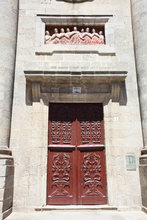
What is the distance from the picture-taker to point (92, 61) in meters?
6.02

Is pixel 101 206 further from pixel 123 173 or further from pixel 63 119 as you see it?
pixel 63 119

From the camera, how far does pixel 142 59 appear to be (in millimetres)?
5789

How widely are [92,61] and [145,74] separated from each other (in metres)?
1.49

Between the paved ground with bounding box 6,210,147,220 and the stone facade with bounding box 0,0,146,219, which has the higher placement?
the stone facade with bounding box 0,0,146,219

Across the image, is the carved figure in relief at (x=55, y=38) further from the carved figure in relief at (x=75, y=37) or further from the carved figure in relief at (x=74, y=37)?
the carved figure in relief at (x=75, y=37)

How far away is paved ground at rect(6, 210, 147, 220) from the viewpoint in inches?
176

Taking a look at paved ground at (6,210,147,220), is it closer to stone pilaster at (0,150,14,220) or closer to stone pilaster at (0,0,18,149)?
stone pilaster at (0,150,14,220)

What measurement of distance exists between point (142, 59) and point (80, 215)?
4217mm

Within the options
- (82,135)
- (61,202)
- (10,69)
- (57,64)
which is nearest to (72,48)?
(57,64)

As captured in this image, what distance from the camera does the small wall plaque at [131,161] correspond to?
5.32m

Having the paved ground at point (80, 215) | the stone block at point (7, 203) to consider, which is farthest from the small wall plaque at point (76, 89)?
the stone block at point (7, 203)

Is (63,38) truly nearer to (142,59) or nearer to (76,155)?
(142,59)

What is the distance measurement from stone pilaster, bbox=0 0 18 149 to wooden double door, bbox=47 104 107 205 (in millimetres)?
1140

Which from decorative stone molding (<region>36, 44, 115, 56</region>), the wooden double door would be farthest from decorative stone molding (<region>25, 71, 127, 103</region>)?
decorative stone molding (<region>36, 44, 115, 56</region>)
